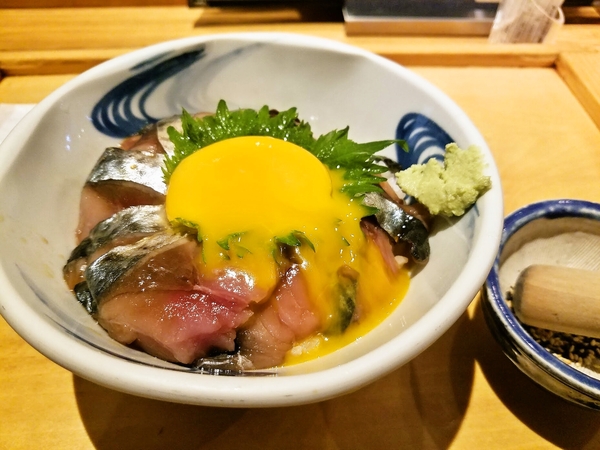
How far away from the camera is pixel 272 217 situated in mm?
1429

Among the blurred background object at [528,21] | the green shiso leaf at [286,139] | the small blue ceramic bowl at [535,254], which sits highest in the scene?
the blurred background object at [528,21]

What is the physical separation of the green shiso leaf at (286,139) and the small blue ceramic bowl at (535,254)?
53cm

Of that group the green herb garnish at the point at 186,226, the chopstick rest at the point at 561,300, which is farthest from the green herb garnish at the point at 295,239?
the chopstick rest at the point at 561,300

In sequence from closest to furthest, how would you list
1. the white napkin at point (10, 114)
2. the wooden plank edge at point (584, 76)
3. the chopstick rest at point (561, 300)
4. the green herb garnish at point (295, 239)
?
the green herb garnish at point (295, 239) < the chopstick rest at point (561, 300) < the white napkin at point (10, 114) < the wooden plank edge at point (584, 76)

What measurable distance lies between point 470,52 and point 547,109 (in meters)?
0.56

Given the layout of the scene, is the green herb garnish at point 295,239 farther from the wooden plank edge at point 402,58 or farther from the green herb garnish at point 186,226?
the wooden plank edge at point 402,58

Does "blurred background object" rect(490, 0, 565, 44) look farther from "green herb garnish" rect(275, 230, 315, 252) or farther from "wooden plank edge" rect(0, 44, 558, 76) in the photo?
"green herb garnish" rect(275, 230, 315, 252)

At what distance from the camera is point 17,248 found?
1424 millimetres

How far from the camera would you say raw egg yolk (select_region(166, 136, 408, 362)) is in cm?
138

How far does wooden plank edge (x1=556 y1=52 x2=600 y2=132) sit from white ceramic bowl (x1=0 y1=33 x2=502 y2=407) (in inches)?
51.5

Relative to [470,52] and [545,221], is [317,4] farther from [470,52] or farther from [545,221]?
[545,221]

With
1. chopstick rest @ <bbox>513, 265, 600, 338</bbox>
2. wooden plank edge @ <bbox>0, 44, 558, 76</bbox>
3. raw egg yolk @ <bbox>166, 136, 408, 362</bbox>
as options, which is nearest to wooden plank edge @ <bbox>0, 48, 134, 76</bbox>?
wooden plank edge @ <bbox>0, 44, 558, 76</bbox>

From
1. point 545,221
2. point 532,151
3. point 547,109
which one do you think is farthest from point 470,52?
point 545,221

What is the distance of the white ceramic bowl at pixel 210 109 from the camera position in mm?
1067
